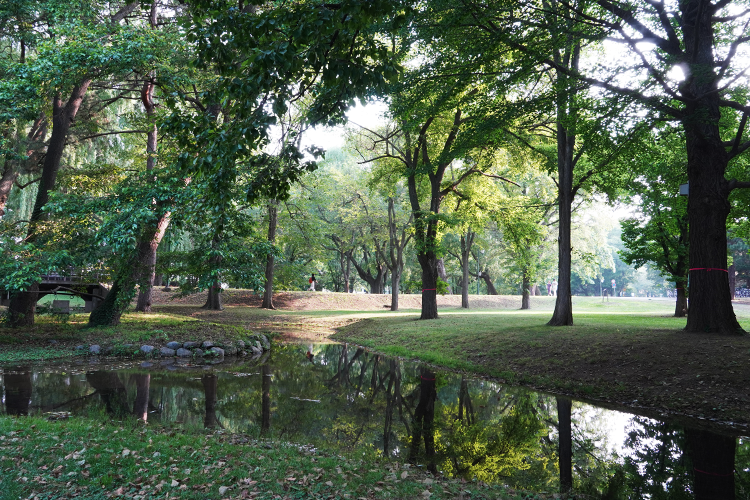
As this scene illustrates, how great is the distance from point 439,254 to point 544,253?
21117 mm

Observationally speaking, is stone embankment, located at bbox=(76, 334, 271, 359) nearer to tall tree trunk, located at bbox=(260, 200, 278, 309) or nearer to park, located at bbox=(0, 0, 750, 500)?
park, located at bbox=(0, 0, 750, 500)

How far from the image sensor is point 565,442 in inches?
262

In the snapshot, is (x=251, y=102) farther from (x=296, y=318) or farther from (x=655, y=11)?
(x=296, y=318)

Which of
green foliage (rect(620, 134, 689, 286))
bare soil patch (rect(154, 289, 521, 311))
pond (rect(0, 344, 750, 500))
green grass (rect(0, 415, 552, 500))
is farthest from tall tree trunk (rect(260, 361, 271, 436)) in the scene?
bare soil patch (rect(154, 289, 521, 311))

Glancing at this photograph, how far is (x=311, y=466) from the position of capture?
5043 millimetres

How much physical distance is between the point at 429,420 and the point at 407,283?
1488cm

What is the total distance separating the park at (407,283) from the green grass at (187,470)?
39mm

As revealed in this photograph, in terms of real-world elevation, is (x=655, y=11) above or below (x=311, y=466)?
above

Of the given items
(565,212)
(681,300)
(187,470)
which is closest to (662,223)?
(681,300)

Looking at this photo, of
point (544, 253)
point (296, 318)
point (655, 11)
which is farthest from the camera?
point (544, 253)

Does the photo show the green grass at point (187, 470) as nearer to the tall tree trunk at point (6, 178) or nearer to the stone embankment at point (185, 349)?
the stone embankment at point (185, 349)

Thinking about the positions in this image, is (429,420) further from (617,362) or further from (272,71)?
(272,71)

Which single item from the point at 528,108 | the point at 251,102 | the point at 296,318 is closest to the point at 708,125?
the point at 528,108

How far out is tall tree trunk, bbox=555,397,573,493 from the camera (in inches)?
208
